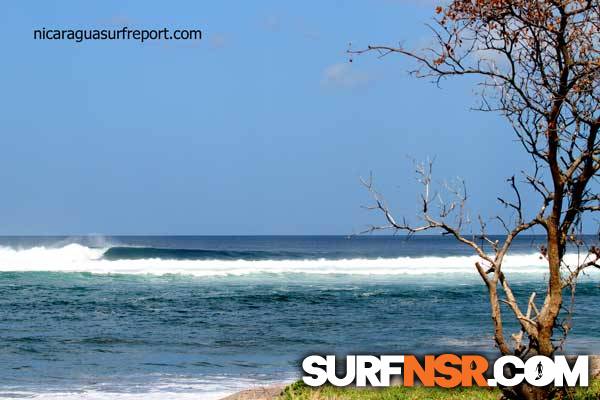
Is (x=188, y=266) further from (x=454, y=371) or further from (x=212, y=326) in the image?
(x=454, y=371)

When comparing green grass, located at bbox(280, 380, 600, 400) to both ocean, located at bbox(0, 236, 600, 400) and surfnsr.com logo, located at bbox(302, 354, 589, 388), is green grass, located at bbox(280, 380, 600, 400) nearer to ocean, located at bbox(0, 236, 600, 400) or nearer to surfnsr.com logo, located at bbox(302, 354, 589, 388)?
surfnsr.com logo, located at bbox(302, 354, 589, 388)

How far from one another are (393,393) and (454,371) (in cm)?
81

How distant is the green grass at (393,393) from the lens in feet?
29.0

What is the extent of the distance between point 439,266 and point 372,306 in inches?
901

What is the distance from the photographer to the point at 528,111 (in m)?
7.42

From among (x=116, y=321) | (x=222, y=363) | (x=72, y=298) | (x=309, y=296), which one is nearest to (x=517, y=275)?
(x=309, y=296)

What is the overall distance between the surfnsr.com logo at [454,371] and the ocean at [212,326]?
44.2 inches

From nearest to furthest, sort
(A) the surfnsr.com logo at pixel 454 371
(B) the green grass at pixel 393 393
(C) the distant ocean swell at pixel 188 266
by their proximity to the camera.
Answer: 1. (A) the surfnsr.com logo at pixel 454 371
2. (B) the green grass at pixel 393 393
3. (C) the distant ocean swell at pixel 188 266

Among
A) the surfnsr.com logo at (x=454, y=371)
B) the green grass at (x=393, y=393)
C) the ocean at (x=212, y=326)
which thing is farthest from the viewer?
the ocean at (x=212, y=326)

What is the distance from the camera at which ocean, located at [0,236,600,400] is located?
40.1ft

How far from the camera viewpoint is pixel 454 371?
922 centimetres

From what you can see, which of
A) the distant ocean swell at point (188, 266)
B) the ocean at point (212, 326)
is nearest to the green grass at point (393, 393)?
the ocean at point (212, 326)

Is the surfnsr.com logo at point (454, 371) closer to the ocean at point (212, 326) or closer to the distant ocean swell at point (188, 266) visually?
the ocean at point (212, 326)

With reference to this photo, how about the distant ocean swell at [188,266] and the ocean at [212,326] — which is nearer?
the ocean at [212,326]
